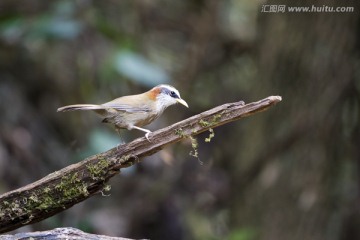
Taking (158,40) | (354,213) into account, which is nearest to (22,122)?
(158,40)

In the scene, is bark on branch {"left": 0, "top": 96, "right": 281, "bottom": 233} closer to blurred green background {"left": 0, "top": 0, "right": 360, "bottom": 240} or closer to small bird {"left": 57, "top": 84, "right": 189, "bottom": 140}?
small bird {"left": 57, "top": 84, "right": 189, "bottom": 140}

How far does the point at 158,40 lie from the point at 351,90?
2.92 meters

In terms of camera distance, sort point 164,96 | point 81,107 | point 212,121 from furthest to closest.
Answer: point 164,96 → point 81,107 → point 212,121

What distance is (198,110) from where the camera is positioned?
7176 millimetres

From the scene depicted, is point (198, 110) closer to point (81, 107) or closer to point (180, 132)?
point (81, 107)

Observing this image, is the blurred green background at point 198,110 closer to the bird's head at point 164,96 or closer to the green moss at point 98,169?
the bird's head at point 164,96

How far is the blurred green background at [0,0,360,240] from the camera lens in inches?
226

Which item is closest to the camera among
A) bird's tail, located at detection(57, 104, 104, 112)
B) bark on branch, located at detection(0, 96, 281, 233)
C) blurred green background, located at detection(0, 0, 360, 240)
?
bark on branch, located at detection(0, 96, 281, 233)

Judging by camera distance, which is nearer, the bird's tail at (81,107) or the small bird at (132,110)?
the bird's tail at (81,107)

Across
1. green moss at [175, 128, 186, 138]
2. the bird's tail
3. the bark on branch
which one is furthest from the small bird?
green moss at [175, 128, 186, 138]

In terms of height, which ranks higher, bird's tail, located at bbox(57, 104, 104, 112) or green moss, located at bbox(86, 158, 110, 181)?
bird's tail, located at bbox(57, 104, 104, 112)

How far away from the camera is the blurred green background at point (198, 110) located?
18.9ft

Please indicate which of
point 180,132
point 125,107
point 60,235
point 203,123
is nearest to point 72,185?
point 60,235

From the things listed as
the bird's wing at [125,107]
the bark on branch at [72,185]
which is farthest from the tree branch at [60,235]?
the bird's wing at [125,107]
